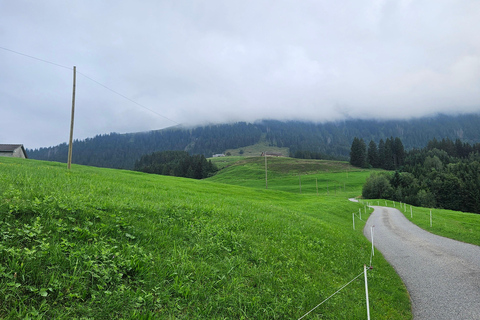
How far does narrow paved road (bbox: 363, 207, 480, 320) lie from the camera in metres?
9.40

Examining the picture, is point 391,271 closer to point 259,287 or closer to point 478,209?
point 259,287

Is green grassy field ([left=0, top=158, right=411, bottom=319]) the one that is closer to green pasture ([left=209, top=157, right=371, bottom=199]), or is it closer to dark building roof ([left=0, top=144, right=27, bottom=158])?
dark building roof ([left=0, top=144, right=27, bottom=158])

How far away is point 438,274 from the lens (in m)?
13.3

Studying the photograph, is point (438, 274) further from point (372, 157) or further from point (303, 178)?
point (372, 157)

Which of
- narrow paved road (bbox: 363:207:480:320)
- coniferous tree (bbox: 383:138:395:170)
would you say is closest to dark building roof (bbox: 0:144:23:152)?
narrow paved road (bbox: 363:207:480:320)

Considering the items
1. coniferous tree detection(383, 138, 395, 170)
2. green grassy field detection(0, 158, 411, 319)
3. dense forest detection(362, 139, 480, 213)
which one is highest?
coniferous tree detection(383, 138, 395, 170)

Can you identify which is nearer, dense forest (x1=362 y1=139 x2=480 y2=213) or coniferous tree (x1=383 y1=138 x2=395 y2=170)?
dense forest (x1=362 y1=139 x2=480 y2=213)

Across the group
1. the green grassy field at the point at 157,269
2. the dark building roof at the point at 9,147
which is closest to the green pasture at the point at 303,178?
the dark building roof at the point at 9,147

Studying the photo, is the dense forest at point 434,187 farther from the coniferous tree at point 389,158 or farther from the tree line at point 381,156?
the tree line at point 381,156

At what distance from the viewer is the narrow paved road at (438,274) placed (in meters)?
9.40

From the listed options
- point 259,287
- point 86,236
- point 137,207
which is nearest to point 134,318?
point 86,236

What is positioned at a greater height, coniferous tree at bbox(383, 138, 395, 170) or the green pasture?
coniferous tree at bbox(383, 138, 395, 170)

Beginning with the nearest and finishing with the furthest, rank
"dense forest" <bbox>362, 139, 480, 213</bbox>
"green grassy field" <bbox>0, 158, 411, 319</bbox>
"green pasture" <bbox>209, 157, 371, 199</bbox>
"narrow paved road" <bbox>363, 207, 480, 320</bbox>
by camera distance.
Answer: "green grassy field" <bbox>0, 158, 411, 319</bbox>, "narrow paved road" <bbox>363, 207, 480, 320</bbox>, "dense forest" <bbox>362, 139, 480, 213</bbox>, "green pasture" <bbox>209, 157, 371, 199</bbox>

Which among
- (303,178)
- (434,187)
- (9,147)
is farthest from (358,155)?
(9,147)
